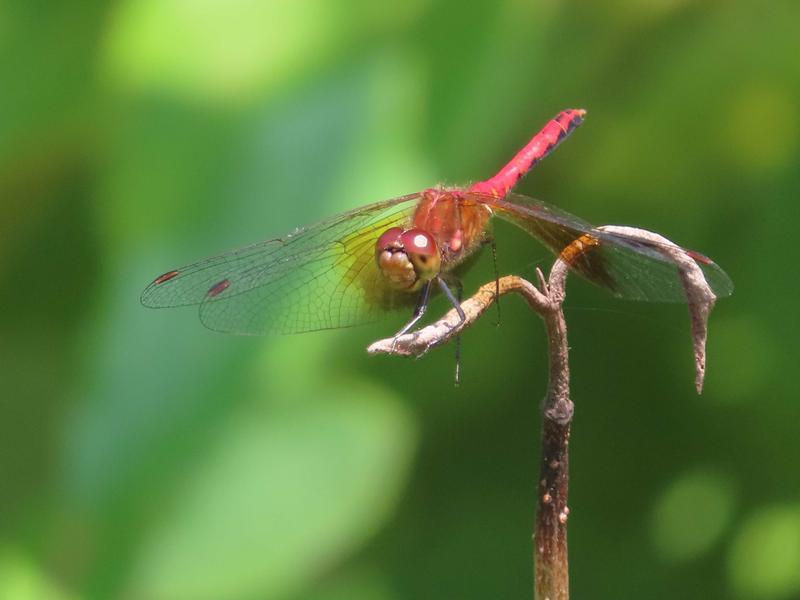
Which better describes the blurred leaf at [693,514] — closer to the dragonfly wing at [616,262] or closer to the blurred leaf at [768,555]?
the blurred leaf at [768,555]

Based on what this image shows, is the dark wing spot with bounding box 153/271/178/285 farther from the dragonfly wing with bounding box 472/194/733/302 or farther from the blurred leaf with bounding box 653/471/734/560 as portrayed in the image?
the blurred leaf with bounding box 653/471/734/560

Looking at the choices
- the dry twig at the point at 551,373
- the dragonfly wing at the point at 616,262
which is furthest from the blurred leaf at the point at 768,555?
the dry twig at the point at 551,373

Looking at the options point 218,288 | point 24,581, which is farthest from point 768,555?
point 24,581

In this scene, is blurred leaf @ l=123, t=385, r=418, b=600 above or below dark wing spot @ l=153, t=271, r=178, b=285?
below

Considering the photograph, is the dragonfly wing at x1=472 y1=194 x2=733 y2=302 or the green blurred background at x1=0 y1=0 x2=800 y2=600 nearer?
the dragonfly wing at x1=472 y1=194 x2=733 y2=302

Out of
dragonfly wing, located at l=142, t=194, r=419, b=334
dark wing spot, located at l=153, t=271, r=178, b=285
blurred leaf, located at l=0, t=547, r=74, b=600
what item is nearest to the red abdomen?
dragonfly wing, located at l=142, t=194, r=419, b=334
